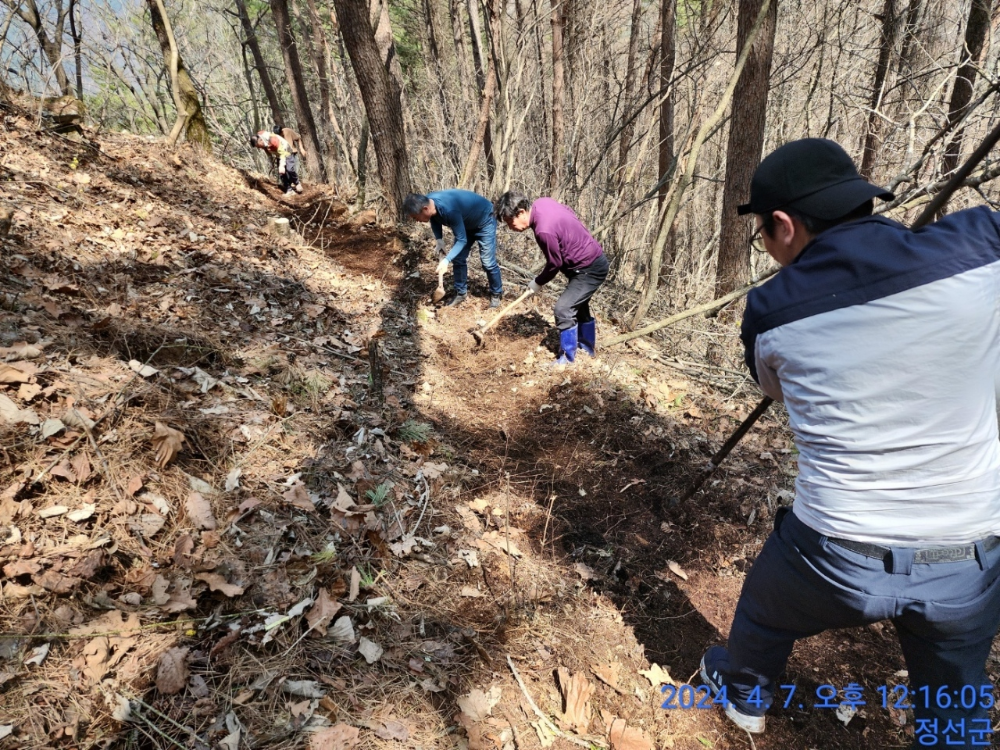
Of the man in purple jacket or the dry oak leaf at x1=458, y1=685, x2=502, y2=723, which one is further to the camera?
the man in purple jacket

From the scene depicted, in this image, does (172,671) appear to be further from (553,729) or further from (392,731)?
(553,729)

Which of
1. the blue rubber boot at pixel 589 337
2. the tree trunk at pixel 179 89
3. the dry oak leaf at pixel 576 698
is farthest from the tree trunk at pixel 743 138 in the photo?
the tree trunk at pixel 179 89

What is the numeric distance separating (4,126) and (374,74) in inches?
179

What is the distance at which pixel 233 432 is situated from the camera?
3.08 meters

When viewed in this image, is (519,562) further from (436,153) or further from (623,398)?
(436,153)

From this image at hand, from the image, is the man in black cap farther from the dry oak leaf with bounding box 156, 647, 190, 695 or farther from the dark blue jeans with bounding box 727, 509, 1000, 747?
the dry oak leaf with bounding box 156, 647, 190, 695

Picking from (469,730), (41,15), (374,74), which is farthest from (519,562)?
(41,15)

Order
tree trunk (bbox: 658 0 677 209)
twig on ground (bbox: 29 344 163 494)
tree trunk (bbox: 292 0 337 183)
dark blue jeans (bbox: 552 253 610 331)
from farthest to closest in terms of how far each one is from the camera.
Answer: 1. tree trunk (bbox: 292 0 337 183)
2. tree trunk (bbox: 658 0 677 209)
3. dark blue jeans (bbox: 552 253 610 331)
4. twig on ground (bbox: 29 344 163 494)

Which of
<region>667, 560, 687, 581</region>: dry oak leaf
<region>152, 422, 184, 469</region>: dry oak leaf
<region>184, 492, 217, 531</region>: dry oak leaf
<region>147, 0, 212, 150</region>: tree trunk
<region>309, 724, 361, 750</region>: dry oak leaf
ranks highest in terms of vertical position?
<region>147, 0, 212, 150</region>: tree trunk

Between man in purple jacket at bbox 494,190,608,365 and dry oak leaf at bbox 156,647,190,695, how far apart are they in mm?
3841

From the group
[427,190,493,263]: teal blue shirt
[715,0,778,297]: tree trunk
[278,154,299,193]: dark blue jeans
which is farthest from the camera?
[278,154,299,193]: dark blue jeans

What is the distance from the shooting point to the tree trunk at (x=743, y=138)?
5488mm

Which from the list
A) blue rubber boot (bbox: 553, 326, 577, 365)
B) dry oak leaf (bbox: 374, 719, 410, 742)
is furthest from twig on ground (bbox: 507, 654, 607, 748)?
blue rubber boot (bbox: 553, 326, 577, 365)

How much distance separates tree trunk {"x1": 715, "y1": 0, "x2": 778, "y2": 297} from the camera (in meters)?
5.49
